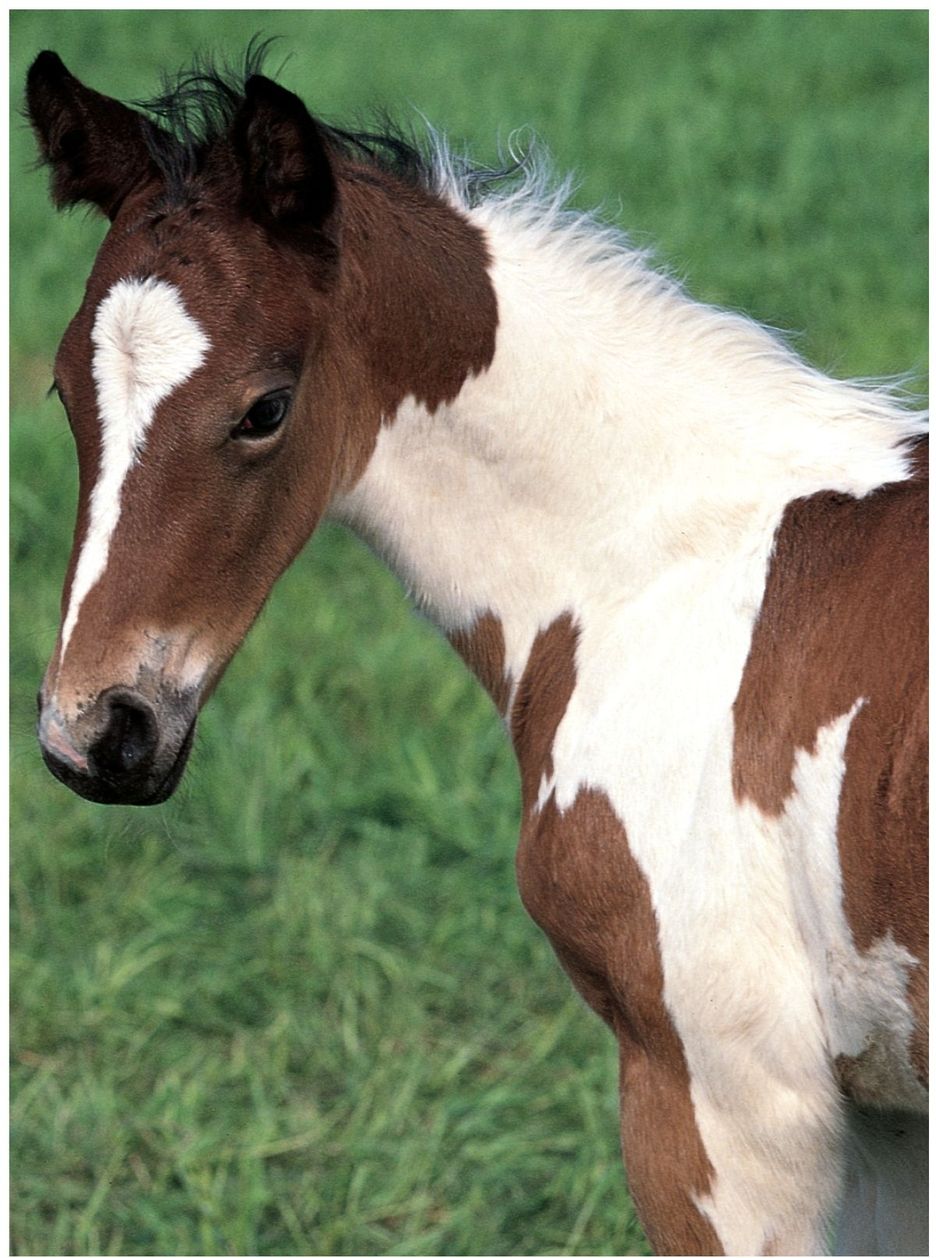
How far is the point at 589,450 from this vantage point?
2.67 m

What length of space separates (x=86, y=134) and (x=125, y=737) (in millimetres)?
1105

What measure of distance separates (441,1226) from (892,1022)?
1.71 meters

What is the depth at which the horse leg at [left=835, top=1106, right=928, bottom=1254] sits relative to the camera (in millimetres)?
2463

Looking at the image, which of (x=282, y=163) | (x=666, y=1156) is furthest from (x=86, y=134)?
(x=666, y=1156)

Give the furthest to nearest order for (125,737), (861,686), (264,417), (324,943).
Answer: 1. (324,943)
2. (264,417)
3. (125,737)
4. (861,686)

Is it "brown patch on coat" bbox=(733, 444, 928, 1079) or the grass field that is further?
the grass field

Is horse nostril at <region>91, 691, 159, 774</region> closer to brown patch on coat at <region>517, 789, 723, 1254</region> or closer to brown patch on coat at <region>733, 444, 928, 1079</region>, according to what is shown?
brown patch on coat at <region>517, 789, 723, 1254</region>

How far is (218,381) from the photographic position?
2375 millimetres

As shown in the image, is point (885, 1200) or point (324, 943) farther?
point (324, 943)

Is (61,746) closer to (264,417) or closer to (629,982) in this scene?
(264,417)

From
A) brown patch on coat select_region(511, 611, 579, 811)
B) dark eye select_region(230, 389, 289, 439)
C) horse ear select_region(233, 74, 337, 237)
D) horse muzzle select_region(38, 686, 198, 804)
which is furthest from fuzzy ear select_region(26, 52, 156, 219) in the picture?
brown patch on coat select_region(511, 611, 579, 811)

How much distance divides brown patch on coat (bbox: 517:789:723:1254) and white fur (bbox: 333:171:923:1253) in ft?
0.10

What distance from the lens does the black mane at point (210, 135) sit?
2.54m

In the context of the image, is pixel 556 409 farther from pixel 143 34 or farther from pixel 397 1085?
pixel 143 34
